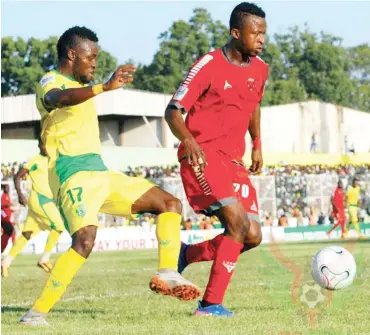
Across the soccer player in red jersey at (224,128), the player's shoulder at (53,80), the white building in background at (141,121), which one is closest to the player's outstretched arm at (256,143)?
the soccer player in red jersey at (224,128)

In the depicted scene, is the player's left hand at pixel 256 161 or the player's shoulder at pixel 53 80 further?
the player's left hand at pixel 256 161

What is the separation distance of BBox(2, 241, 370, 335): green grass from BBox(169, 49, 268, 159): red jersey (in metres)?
1.35

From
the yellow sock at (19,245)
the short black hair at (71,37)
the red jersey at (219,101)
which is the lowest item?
the yellow sock at (19,245)

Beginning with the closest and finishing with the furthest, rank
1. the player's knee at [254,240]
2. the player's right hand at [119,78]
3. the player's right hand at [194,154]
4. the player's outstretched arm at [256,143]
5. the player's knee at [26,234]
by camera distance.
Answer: the player's right hand at [119,78] → the player's right hand at [194,154] → the player's knee at [254,240] → the player's outstretched arm at [256,143] → the player's knee at [26,234]

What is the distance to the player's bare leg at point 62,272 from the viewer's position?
8039 millimetres

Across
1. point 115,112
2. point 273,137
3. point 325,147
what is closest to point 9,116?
point 115,112

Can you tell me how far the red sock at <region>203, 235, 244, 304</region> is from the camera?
8.17 metres

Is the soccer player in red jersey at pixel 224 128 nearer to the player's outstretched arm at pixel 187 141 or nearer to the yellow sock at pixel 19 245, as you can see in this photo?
the player's outstretched arm at pixel 187 141

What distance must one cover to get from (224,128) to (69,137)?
1.24 m

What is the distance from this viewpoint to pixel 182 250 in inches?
363

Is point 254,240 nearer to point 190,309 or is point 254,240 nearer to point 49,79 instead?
point 190,309

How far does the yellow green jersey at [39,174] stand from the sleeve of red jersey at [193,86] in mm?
6400

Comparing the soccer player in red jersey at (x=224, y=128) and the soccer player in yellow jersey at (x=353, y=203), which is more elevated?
the soccer player in red jersey at (x=224, y=128)

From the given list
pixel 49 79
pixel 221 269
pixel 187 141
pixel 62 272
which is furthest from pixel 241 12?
pixel 62 272
